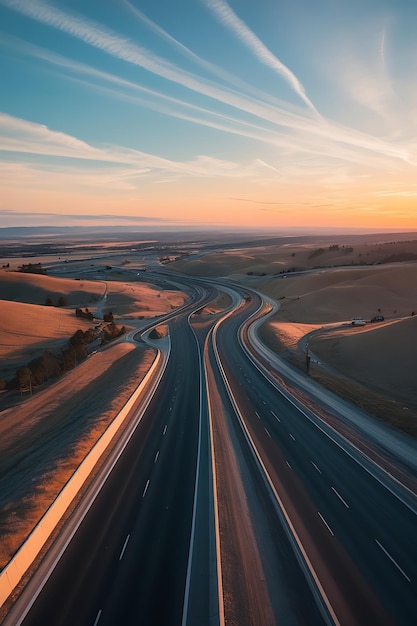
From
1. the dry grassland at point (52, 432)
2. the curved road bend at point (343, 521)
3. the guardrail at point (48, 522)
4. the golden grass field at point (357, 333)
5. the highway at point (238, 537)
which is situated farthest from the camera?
the golden grass field at point (357, 333)

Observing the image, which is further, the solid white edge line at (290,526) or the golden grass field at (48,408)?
the golden grass field at (48,408)

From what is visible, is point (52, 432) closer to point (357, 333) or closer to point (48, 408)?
point (48, 408)

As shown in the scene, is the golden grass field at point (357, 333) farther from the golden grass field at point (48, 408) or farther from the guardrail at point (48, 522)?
the guardrail at point (48, 522)

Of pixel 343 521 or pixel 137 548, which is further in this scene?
pixel 343 521

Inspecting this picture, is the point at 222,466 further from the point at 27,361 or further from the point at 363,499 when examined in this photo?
the point at 27,361

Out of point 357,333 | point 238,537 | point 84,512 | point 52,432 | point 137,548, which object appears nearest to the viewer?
point 137,548

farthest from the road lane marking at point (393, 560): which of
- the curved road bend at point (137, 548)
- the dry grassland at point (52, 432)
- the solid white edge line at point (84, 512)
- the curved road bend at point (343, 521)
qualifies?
the dry grassland at point (52, 432)

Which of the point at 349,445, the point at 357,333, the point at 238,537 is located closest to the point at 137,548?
the point at 238,537
